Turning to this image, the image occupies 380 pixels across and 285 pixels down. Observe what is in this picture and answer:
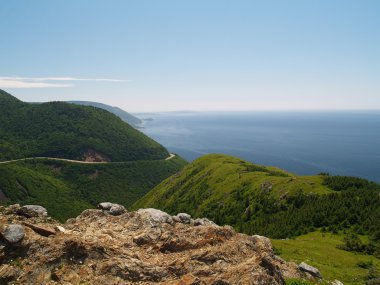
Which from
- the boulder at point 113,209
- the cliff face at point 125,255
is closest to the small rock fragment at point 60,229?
the cliff face at point 125,255

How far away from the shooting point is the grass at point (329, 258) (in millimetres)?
32219

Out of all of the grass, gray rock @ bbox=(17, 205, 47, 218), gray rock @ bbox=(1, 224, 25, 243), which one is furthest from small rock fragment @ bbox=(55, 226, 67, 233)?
the grass

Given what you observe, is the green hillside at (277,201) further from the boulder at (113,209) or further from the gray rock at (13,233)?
the gray rock at (13,233)

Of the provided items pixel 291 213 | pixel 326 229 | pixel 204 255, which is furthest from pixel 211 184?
pixel 204 255

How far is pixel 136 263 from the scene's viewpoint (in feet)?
66.8

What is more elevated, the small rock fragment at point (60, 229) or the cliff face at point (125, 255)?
the small rock fragment at point (60, 229)

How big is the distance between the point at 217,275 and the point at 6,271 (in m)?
12.8

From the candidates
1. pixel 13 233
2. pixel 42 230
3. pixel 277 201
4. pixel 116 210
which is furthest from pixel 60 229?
pixel 277 201

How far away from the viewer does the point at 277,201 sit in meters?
74.6

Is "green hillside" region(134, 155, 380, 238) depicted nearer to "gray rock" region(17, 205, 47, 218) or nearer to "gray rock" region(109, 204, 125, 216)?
"gray rock" region(109, 204, 125, 216)

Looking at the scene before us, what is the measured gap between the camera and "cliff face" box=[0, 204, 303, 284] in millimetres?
19375

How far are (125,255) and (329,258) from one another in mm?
28232

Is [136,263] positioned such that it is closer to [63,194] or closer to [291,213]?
[291,213]

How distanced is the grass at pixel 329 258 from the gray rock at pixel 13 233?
26.4 meters
